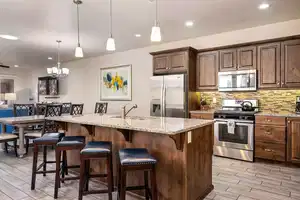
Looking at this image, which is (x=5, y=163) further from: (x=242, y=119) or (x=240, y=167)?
(x=242, y=119)

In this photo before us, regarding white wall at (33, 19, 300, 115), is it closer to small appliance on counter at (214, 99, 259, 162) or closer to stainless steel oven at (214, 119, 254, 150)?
small appliance on counter at (214, 99, 259, 162)

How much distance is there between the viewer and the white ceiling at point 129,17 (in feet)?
→ 10.6

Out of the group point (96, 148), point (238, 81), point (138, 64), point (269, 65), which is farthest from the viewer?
point (138, 64)

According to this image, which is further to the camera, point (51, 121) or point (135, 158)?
point (51, 121)

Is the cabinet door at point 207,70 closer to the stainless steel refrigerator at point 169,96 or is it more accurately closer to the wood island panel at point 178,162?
the stainless steel refrigerator at point 169,96

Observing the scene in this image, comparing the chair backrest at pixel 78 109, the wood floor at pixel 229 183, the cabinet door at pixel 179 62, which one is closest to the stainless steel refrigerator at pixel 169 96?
the cabinet door at pixel 179 62

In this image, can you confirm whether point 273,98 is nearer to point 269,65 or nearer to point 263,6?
point 269,65

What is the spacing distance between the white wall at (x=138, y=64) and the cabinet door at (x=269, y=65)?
352 mm

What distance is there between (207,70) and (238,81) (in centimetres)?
74

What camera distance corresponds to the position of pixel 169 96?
4723 millimetres

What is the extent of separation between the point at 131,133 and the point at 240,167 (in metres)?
2.28

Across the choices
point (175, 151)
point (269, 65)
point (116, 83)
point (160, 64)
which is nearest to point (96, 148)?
point (175, 151)

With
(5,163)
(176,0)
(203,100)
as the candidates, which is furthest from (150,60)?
(5,163)

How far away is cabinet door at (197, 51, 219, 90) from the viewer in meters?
4.62
